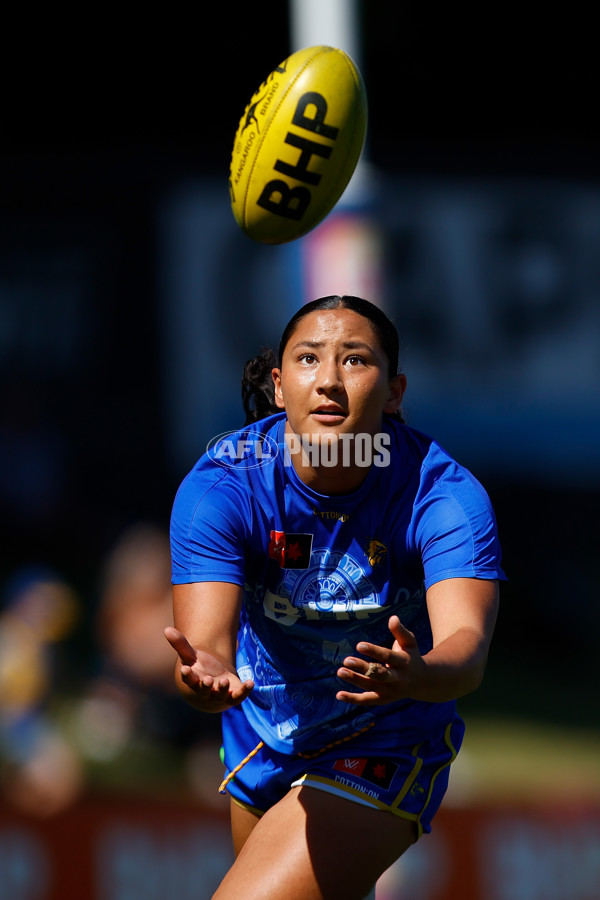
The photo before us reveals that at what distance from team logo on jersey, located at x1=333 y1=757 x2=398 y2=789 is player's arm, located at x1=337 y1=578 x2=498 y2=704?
17.9 inches

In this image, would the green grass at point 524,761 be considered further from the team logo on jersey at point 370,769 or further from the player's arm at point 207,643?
the player's arm at point 207,643

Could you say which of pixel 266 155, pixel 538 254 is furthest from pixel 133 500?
pixel 266 155

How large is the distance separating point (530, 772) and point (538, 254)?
418 cm

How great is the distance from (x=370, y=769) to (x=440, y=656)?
626 mm

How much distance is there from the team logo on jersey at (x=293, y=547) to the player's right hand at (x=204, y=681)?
482mm

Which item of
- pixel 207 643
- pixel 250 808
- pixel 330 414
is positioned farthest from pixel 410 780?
pixel 330 414

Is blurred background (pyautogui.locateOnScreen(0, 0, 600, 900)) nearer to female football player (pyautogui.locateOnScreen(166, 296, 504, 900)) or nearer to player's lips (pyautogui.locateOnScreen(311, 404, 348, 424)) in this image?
female football player (pyautogui.locateOnScreen(166, 296, 504, 900))

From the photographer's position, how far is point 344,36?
20.5 feet

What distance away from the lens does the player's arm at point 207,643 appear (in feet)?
8.27

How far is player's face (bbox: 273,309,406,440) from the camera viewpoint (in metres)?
2.93

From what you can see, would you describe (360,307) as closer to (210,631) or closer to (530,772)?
(210,631)

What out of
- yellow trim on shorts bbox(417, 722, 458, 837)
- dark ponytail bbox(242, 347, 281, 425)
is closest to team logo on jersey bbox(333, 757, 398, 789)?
yellow trim on shorts bbox(417, 722, 458, 837)

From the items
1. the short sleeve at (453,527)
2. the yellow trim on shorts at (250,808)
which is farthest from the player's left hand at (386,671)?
the yellow trim on shorts at (250,808)

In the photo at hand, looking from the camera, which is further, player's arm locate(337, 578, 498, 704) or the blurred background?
the blurred background
